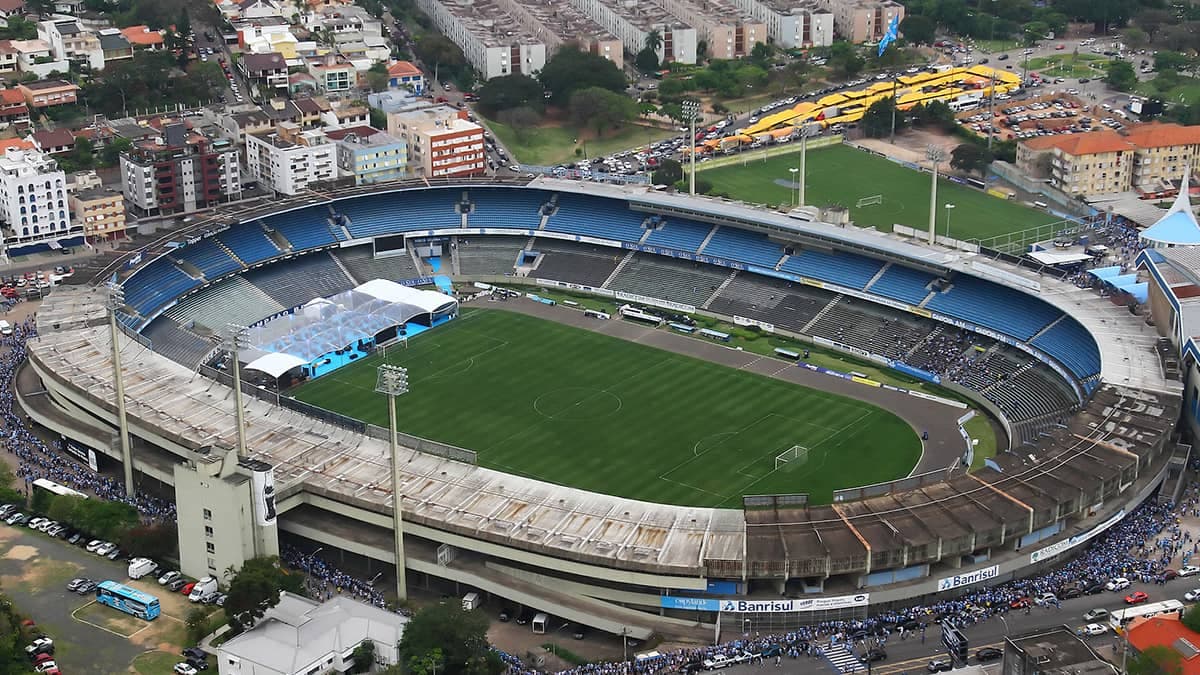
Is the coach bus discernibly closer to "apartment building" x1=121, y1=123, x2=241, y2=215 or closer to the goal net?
the goal net

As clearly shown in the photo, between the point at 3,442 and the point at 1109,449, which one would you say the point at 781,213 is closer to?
the point at 1109,449

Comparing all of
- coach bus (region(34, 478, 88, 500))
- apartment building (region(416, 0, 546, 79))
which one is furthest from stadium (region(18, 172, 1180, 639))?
apartment building (region(416, 0, 546, 79))

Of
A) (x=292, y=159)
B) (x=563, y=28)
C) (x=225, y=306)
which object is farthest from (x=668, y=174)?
(x=563, y=28)

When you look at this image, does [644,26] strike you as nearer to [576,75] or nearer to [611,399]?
[576,75]

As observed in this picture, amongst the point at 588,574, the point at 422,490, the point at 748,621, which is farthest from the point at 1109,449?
the point at 422,490

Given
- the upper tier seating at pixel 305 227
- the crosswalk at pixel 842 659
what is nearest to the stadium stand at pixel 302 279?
the upper tier seating at pixel 305 227

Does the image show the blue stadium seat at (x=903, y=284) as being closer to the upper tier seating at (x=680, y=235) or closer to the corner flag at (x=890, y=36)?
the upper tier seating at (x=680, y=235)
